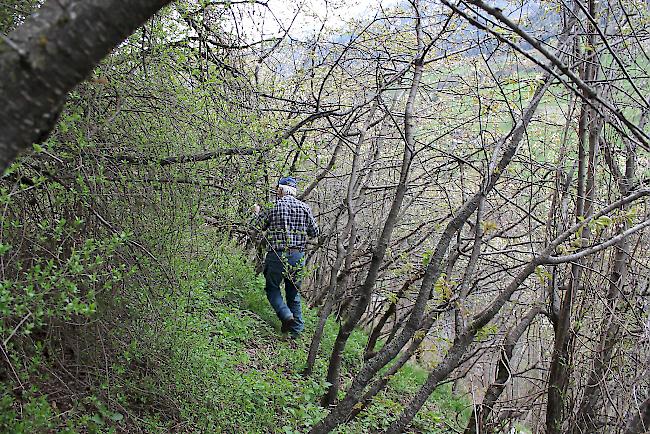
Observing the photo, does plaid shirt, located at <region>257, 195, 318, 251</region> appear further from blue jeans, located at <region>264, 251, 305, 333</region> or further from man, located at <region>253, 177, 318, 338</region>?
blue jeans, located at <region>264, 251, 305, 333</region>

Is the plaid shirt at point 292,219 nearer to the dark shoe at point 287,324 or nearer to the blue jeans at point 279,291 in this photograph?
the blue jeans at point 279,291

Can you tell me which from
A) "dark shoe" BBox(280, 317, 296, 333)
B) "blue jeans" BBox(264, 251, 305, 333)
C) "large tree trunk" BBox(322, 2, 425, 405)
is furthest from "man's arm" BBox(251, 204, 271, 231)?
"dark shoe" BBox(280, 317, 296, 333)

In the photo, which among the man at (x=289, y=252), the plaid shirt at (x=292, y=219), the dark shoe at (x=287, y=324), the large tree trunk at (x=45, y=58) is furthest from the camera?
the dark shoe at (x=287, y=324)

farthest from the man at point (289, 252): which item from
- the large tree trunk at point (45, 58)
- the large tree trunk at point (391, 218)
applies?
the large tree trunk at point (45, 58)

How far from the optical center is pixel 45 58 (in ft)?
3.46

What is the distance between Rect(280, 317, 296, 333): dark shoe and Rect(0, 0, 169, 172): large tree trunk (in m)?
6.90

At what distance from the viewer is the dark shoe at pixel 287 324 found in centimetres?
783

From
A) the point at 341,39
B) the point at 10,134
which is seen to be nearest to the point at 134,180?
the point at 10,134

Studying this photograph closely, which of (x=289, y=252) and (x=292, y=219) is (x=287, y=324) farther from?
(x=292, y=219)

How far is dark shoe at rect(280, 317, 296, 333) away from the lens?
7.83 metres

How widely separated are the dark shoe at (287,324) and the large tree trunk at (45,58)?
272 inches

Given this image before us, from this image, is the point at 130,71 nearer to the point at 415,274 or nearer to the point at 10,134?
the point at 10,134

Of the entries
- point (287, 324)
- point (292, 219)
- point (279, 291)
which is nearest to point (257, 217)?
point (292, 219)

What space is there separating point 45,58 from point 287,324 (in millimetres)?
7049
